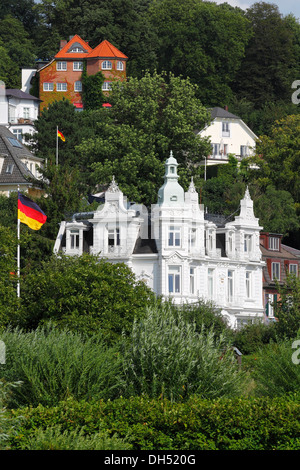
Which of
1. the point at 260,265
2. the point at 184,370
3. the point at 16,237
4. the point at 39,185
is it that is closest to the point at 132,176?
the point at 39,185

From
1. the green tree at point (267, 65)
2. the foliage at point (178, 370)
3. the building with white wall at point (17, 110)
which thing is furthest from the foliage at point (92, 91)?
the foliage at point (178, 370)

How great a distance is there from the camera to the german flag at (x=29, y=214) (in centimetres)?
6912

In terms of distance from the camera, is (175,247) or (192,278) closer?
(175,247)

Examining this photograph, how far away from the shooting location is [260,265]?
83.2 meters

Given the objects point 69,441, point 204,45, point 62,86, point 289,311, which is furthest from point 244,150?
point 69,441

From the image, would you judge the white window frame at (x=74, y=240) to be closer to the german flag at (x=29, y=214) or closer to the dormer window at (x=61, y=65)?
the german flag at (x=29, y=214)

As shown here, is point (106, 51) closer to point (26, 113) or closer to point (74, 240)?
point (26, 113)

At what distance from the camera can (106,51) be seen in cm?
13275

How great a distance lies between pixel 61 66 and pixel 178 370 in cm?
9144

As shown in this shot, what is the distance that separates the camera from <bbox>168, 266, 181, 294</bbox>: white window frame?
250ft

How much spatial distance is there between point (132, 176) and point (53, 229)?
1010 cm

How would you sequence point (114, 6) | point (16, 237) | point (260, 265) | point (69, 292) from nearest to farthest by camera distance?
point (69, 292), point (16, 237), point (260, 265), point (114, 6)

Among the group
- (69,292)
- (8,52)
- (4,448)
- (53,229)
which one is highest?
(8,52)

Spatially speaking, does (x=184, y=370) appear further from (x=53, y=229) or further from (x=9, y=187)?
(x=9, y=187)
